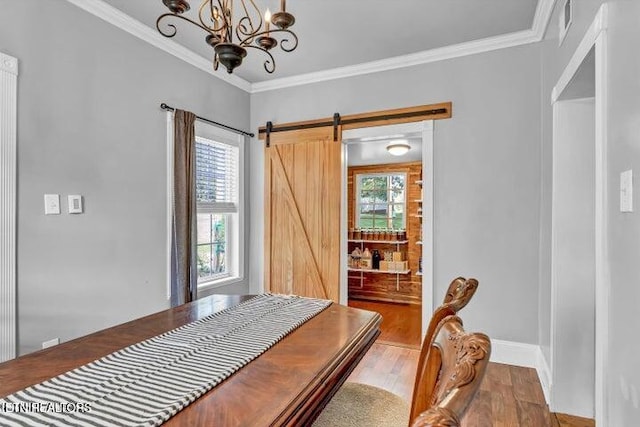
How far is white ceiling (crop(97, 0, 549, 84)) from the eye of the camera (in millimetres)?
2584

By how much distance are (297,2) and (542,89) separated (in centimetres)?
197

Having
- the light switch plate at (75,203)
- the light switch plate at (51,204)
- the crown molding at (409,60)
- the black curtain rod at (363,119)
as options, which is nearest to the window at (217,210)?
the black curtain rod at (363,119)

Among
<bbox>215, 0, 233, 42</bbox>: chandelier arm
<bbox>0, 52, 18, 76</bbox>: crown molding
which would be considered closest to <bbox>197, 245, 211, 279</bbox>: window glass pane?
<bbox>0, 52, 18, 76</bbox>: crown molding

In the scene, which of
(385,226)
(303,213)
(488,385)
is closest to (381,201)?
(385,226)

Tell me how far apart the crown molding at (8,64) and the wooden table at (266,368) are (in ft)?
5.30

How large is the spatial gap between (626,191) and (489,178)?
1984 mm

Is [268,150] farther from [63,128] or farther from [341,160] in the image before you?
[63,128]

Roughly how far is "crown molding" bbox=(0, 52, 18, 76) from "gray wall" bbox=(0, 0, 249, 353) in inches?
1.7

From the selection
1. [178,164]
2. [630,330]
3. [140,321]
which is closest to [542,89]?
[630,330]

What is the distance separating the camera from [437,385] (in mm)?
890

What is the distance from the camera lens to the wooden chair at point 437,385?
0.58 meters

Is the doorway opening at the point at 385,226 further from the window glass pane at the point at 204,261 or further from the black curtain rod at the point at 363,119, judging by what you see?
the window glass pane at the point at 204,261

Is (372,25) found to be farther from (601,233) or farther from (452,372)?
(452,372)

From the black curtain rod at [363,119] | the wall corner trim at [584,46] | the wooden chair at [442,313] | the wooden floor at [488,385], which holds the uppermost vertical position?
the black curtain rod at [363,119]
